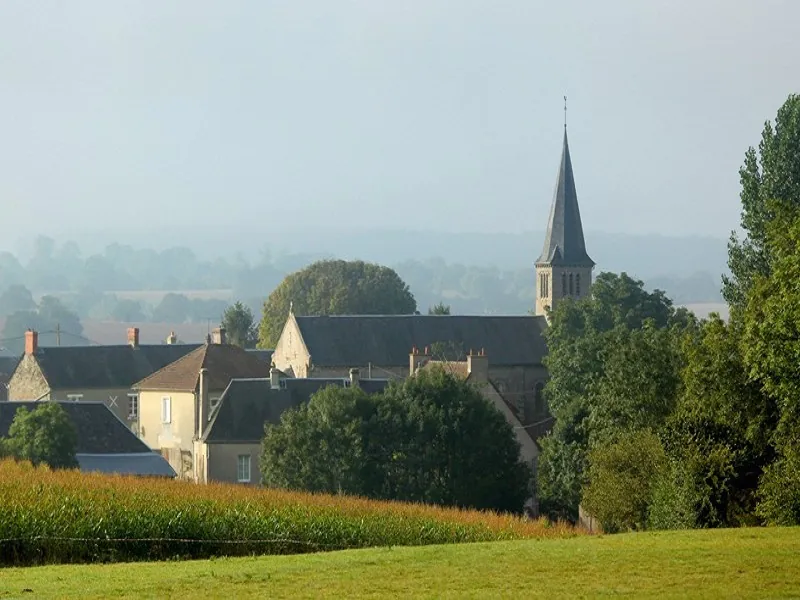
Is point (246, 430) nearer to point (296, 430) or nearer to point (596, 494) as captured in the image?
point (296, 430)

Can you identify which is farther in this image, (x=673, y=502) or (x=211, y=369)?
(x=211, y=369)

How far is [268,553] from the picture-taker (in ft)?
109

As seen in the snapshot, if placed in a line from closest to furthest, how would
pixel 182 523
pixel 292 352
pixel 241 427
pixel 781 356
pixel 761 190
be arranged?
pixel 182 523 < pixel 781 356 < pixel 761 190 < pixel 241 427 < pixel 292 352

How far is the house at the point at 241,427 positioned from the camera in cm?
7269

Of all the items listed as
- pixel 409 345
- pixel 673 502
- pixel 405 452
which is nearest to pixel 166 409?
pixel 405 452

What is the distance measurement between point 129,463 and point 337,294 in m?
84.6

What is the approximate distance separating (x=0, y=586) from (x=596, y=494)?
88.7 ft

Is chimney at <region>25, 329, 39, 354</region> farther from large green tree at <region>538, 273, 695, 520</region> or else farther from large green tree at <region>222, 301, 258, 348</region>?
large green tree at <region>222, 301, 258, 348</region>

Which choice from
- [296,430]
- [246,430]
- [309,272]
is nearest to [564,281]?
[309,272]

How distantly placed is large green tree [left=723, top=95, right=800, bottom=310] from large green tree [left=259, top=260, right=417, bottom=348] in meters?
91.7

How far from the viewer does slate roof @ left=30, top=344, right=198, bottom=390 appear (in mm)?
96012

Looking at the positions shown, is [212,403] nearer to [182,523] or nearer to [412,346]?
[412,346]

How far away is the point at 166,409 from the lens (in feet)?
282

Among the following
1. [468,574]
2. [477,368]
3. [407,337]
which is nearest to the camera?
[468,574]
